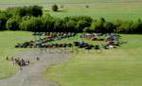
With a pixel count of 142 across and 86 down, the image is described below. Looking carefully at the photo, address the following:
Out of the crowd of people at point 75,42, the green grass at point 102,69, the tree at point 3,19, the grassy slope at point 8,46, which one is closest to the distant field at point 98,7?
the tree at point 3,19

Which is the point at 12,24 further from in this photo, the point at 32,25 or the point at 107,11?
the point at 107,11

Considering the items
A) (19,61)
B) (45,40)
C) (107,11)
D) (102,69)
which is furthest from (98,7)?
(102,69)

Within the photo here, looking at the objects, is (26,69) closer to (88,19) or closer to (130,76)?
(130,76)

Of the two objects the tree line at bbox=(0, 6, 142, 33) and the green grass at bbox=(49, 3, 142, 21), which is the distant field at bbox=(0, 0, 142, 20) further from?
the tree line at bbox=(0, 6, 142, 33)

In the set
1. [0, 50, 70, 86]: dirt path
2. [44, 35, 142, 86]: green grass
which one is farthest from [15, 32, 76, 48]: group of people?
[44, 35, 142, 86]: green grass

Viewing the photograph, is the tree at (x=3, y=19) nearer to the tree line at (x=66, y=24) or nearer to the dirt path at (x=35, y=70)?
the tree line at (x=66, y=24)
